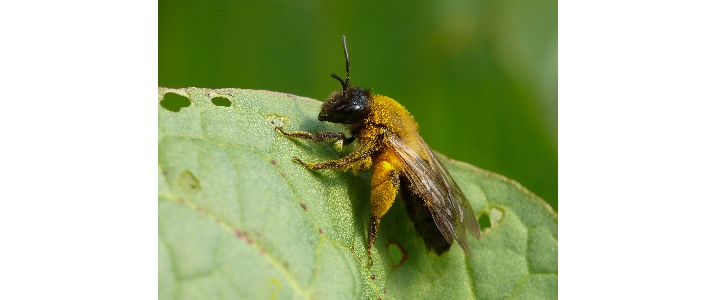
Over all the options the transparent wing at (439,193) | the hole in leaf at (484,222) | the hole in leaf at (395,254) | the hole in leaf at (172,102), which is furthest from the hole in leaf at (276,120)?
the hole in leaf at (484,222)

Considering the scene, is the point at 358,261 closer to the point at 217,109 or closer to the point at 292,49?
the point at 217,109

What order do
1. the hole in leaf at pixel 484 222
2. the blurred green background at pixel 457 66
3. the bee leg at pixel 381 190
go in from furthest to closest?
the blurred green background at pixel 457 66
the hole in leaf at pixel 484 222
the bee leg at pixel 381 190

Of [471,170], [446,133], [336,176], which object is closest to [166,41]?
[336,176]

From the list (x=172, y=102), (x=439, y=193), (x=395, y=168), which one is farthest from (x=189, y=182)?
(x=439, y=193)

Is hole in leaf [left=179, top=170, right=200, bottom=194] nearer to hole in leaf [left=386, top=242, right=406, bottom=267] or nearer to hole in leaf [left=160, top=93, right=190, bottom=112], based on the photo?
hole in leaf [left=160, top=93, right=190, bottom=112]

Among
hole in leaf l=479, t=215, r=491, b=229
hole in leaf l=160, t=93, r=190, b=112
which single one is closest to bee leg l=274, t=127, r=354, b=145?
hole in leaf l=160, t=93, r=190, b=112

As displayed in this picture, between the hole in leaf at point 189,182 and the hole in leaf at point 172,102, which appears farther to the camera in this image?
the hole in leaf at point 172,102

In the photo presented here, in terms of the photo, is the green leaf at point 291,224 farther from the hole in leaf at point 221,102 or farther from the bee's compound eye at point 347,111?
the bee's compound eye at point 347,111

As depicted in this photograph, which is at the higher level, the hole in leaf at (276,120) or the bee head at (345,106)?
the bee head at (345,106)

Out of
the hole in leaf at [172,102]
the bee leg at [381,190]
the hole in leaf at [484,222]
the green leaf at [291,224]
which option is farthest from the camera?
the hole in leaf at [484,222]
